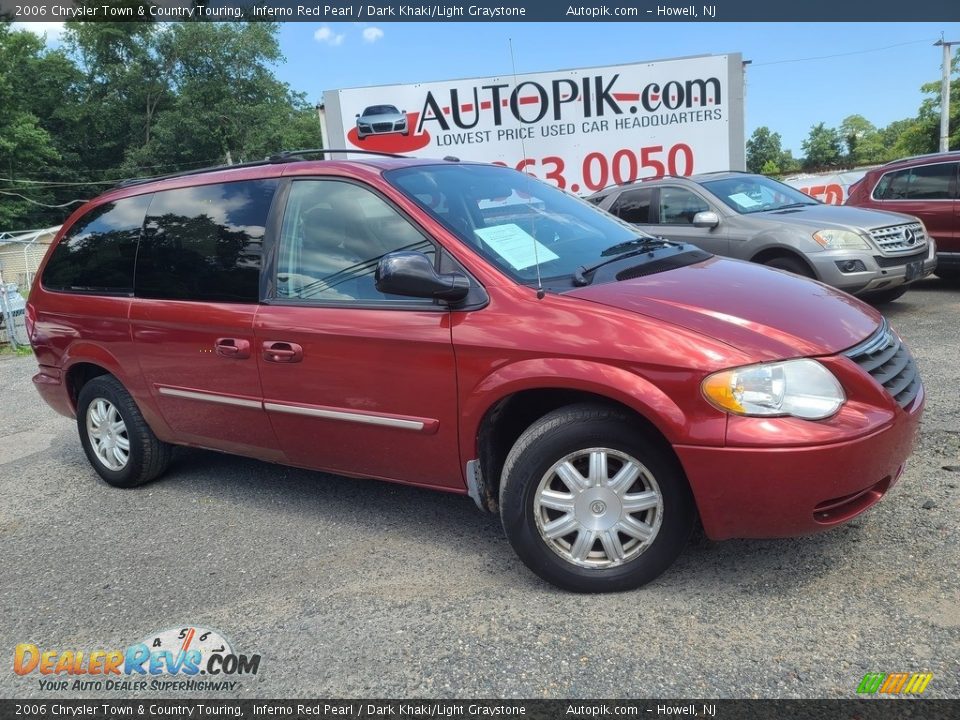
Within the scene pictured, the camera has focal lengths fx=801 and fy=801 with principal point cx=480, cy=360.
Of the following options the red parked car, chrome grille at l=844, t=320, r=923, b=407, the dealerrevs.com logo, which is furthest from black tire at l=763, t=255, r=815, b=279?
the dealerrevs.com logo

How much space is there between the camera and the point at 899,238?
772 centimetres

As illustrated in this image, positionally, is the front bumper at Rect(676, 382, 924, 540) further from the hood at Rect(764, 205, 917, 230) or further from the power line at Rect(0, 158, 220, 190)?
the power line at Rect(0, 158, 220, 190)

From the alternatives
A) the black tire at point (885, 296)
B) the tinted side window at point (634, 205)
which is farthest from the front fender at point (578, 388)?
the black tire at point (885, 296)

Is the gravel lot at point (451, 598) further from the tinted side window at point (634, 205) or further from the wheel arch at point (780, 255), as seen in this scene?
the tinted side window at point (634, 205)

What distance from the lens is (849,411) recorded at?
2756mm

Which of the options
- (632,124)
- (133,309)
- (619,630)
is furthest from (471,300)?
(632,124)

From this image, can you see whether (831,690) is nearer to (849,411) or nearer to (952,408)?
(849,411)

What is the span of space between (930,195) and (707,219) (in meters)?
3.33

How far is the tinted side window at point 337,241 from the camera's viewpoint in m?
3.51

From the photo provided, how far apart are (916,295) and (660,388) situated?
778 centimetres

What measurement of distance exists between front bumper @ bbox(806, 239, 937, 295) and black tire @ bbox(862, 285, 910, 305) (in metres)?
0.77

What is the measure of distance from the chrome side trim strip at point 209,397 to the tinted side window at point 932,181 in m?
8.54

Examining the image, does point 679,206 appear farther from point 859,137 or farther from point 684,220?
point 859,137

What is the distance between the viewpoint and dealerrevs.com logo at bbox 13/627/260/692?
278cm
